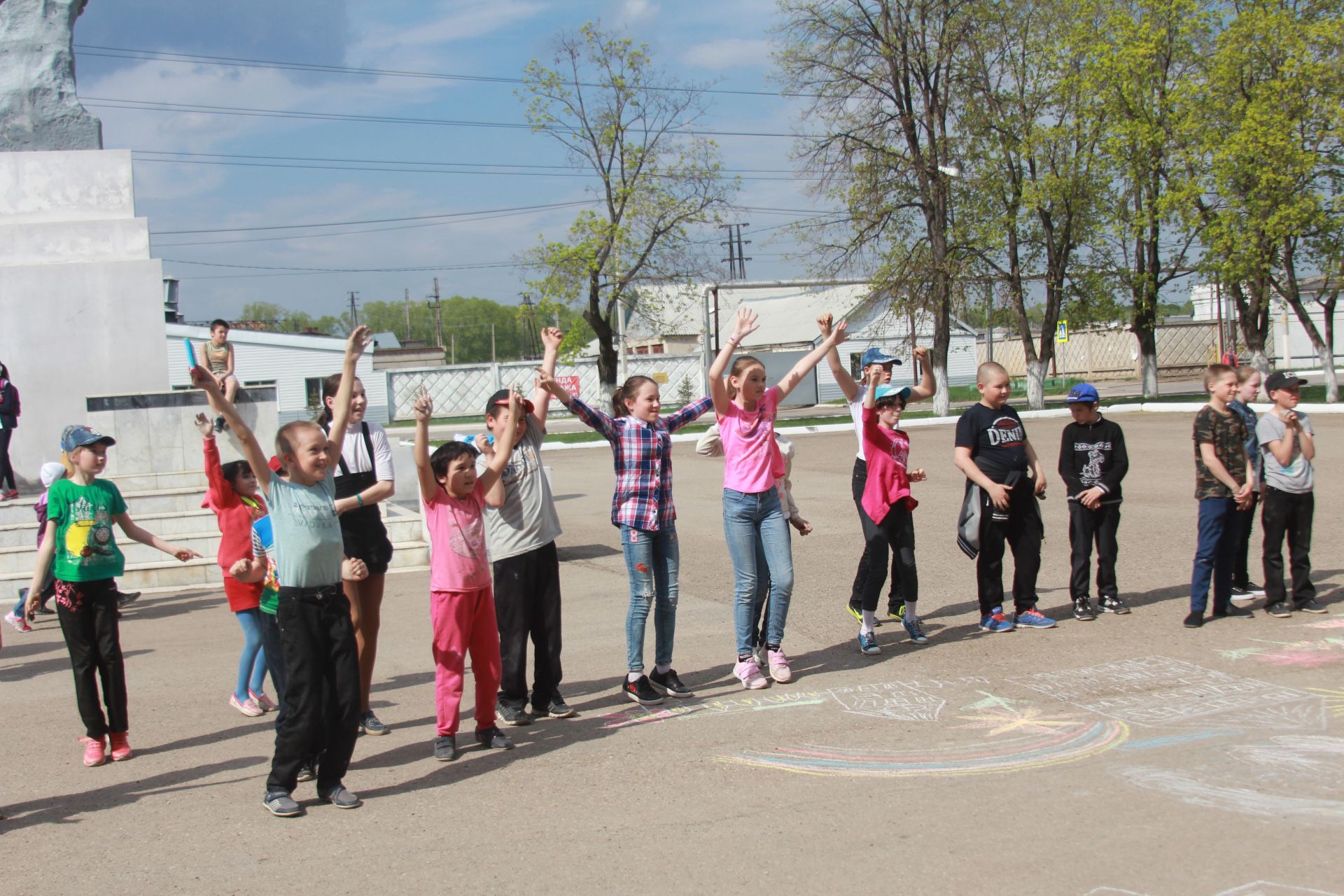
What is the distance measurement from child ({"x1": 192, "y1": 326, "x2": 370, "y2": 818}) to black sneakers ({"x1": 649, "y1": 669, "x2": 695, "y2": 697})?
77.4 inches

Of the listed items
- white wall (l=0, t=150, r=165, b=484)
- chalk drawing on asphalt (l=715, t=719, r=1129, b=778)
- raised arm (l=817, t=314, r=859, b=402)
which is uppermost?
white wall (l=0, t=150, r=165, b=484)

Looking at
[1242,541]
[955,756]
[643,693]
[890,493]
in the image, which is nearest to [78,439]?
[643,693]

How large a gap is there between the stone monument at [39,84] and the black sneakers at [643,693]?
1347cm

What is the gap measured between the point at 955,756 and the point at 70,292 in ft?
44.0

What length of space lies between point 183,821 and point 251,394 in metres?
9.63

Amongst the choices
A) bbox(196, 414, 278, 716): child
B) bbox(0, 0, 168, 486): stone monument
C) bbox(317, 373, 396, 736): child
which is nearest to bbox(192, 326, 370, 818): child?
bbox(317, 373, 396, 736): child

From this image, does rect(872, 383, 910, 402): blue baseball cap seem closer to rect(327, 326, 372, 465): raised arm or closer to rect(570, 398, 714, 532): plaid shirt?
rect(570, 398, 714, 532): plaid shirt

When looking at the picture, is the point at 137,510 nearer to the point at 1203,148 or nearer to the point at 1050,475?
Answer: the point at 1050,475

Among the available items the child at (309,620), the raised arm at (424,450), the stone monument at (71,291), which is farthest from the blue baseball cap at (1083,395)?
the stone monument at (71,291)

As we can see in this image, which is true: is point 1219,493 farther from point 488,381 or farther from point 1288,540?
point 488,381

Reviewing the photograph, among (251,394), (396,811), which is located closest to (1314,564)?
(396,811)

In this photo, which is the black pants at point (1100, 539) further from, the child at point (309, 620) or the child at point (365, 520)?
the child at point (309, 620)

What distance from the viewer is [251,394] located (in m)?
13.3

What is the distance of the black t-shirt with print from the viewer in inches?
290
